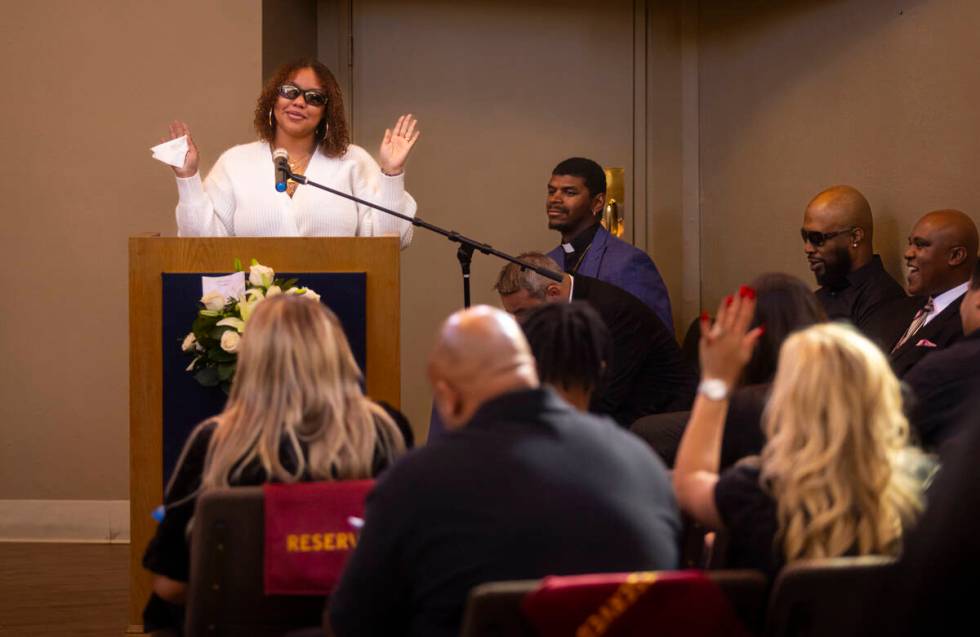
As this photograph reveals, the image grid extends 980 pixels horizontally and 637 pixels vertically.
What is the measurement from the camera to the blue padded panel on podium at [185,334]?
3.90 metres

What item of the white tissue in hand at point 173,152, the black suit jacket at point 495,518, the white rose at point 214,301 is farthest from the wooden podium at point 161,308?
the black suit jacket at point 495,518

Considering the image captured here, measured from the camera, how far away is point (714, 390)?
254 cm

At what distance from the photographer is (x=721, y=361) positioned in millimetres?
2566

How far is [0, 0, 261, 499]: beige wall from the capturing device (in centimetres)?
595

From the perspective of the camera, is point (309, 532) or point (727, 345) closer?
point (309, 532)

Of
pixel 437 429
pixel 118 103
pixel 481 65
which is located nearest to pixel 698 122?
pixel 481 65

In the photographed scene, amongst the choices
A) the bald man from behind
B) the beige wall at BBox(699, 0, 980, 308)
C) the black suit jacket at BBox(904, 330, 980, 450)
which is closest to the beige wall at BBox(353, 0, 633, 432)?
the beige wall at BBox(699, 0, 980, 308)

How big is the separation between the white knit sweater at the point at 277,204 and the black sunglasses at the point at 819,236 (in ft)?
6.52

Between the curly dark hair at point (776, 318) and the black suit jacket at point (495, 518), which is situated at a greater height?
the curly dark hair at point (776, 318)

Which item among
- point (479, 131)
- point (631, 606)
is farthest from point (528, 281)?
point (479, 131)

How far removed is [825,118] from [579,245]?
128cm

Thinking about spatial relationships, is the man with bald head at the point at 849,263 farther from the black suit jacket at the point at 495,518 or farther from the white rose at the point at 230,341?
the black suit jacket at the point at 495,518

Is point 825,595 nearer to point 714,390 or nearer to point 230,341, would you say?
point 714,390

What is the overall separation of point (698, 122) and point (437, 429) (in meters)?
3.75
